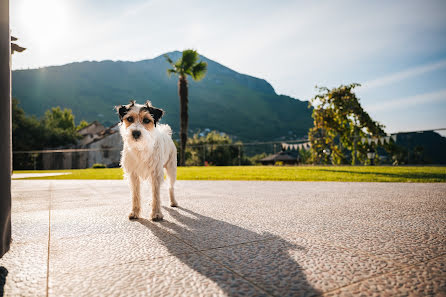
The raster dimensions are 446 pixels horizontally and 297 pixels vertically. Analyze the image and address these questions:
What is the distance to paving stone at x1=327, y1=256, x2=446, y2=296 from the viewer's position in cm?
115

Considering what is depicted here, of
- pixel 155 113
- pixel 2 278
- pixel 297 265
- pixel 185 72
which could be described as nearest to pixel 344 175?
pixel 155 113

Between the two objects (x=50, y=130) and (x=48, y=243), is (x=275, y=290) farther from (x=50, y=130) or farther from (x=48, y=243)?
(x=50, y=130)

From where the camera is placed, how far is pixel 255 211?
10.1 ft

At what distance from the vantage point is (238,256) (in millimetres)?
1619

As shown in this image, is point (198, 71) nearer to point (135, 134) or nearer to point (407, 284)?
point (135, 134)

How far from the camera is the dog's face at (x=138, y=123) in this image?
9.34ft

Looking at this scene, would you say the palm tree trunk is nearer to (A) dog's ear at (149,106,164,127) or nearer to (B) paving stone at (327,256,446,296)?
(A) dog's ear at (149,106,164,127)

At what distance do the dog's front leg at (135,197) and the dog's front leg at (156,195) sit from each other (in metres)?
0.21

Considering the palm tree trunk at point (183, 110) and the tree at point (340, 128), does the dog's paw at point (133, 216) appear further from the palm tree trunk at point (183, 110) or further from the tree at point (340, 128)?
the palm tree trunk at point (183, 110)

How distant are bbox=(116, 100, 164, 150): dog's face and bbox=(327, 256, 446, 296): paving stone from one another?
2328 millimetres

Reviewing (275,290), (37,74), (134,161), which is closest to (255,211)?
(134,161)

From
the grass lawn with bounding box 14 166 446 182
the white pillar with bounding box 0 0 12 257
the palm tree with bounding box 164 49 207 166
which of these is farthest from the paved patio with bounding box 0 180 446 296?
the palm tree with bounding box 164 49 207 166

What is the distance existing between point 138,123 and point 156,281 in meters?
2.02

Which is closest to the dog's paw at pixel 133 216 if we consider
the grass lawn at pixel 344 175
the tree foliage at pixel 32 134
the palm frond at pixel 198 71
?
the grass lawn at pixel 344 175
